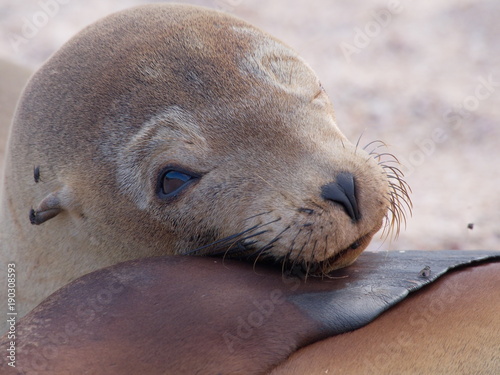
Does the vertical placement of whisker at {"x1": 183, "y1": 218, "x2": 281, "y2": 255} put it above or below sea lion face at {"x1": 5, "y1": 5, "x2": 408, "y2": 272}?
below

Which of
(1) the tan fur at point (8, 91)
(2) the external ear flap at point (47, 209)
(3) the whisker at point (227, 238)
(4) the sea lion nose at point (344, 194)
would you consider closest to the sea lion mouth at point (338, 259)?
(4) the sea lion nose at point (344, 194)

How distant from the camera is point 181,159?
2.95m

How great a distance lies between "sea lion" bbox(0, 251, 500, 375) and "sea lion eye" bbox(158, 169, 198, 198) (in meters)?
0.41

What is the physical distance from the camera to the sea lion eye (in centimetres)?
296

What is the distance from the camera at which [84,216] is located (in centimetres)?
321

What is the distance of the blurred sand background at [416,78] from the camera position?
6.49m

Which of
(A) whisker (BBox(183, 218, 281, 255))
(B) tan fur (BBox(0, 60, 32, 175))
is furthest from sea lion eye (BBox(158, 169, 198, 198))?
(B) tan fur (BBox(0, 60, 32, 175))

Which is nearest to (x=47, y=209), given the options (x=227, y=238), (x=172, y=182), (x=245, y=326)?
(x=172, y=182)

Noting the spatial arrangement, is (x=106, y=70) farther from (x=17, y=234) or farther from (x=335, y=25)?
(x=335, y=25)

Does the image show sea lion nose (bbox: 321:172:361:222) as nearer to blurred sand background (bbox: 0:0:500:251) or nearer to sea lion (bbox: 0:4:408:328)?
sea lion (bbox: 0:4:408:328)

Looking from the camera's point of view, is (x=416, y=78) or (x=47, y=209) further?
(x=416, y=78)

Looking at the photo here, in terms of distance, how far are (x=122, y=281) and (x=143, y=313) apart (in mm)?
178

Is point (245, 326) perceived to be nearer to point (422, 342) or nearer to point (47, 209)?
point (422, 342)

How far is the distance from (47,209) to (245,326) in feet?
4.34
